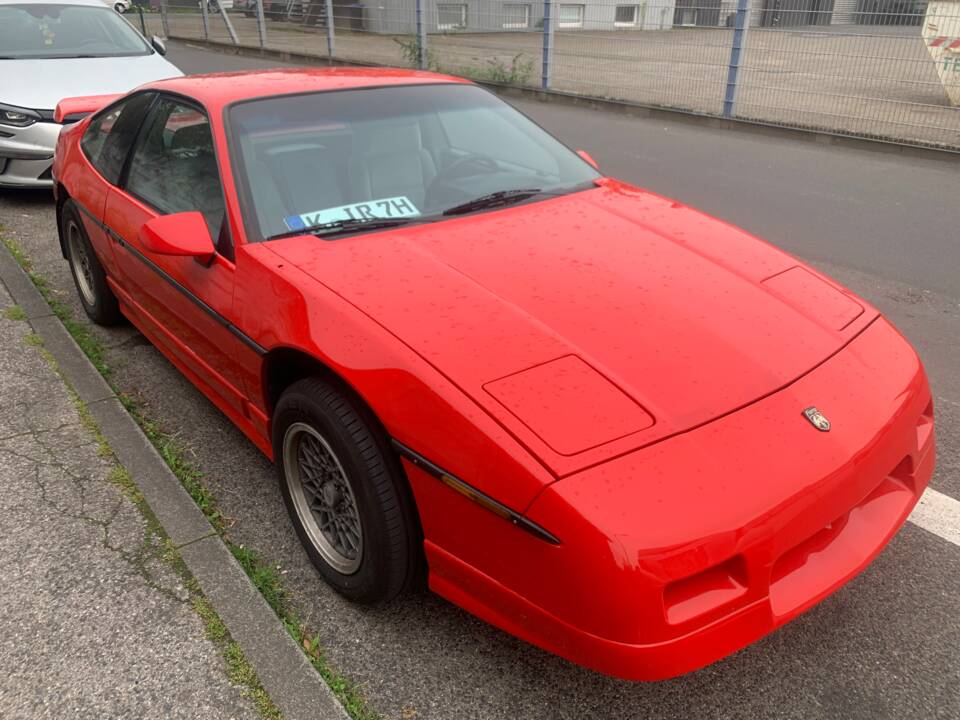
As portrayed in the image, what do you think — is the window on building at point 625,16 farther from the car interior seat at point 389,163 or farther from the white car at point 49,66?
the car interior seat at point 389,163

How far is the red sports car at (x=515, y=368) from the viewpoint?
1.75m

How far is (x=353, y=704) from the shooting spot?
207cm

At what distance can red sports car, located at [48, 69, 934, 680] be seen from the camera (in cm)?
175

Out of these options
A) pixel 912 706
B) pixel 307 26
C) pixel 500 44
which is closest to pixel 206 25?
pixel 307 26

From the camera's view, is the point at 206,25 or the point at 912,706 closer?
the point at 912,706

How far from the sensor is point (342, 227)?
2.71 meters

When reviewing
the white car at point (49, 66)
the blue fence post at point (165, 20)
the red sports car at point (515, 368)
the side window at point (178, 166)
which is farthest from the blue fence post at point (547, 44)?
the blue fence post at point (165, 20)

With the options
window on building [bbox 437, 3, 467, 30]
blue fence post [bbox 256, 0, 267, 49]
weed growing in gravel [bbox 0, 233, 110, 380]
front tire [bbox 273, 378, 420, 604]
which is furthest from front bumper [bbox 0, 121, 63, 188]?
blue fence post [bbox 256, 0, 267, 49]

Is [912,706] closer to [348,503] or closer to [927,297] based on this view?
[348,503]

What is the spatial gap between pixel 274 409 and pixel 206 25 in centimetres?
2346

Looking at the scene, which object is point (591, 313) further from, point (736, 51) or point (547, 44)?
point (547, 44)

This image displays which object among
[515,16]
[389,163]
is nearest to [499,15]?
[515,16]

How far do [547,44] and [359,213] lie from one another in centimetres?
1073

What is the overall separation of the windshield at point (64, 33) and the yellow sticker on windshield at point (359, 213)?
19.5 feet
